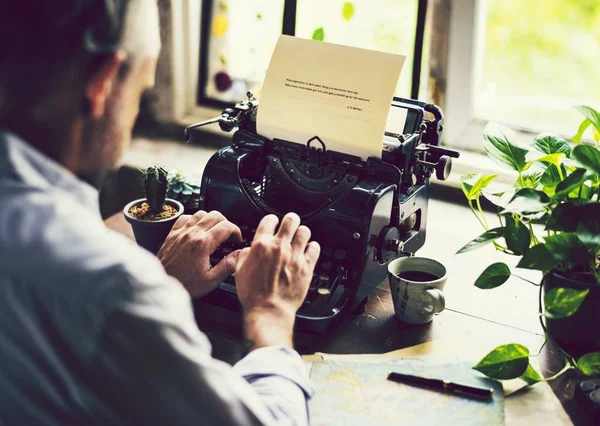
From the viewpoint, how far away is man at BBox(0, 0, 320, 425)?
2.49 ft

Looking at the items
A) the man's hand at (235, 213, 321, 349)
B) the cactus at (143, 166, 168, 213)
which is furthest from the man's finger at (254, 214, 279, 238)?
the cactus at (143, 166, 168, 213)

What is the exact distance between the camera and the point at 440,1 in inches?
83.0

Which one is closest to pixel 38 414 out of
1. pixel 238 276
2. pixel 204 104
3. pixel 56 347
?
pixel 56 347

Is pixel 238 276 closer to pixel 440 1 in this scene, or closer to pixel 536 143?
pixel 536 143

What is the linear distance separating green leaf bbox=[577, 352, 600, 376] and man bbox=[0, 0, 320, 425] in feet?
2.18

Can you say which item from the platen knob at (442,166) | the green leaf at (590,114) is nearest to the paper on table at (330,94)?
the platen knob at (442,166)

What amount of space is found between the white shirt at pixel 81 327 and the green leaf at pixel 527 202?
27.1 inches

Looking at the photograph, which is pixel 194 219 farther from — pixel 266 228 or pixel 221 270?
pixel 266 228

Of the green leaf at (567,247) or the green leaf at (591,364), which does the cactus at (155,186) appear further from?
the green leaf at (591,364)

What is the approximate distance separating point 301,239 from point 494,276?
1.27ft

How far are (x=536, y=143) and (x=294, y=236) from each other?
0.53 metres

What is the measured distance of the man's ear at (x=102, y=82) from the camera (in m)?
0.83

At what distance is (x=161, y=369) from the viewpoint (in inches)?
30.6

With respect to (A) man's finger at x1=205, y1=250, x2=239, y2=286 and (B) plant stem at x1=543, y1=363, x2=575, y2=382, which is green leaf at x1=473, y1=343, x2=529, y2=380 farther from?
(A) man's finger at x1=205, y1=250, x2=239, y2=286
